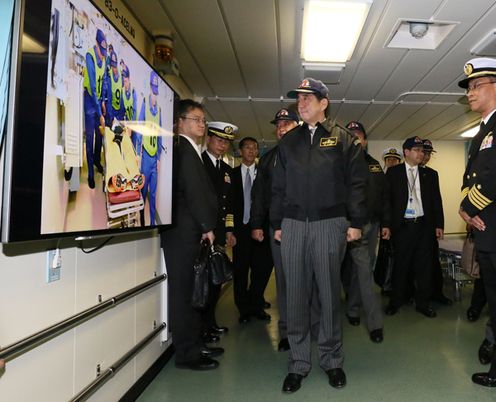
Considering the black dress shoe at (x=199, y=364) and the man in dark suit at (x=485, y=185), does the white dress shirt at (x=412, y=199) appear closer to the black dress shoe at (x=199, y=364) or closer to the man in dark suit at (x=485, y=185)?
the man in dark suit at (x=485, y=185)

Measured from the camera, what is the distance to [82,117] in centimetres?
126

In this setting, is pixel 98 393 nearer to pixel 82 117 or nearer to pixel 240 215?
pixel 82 117

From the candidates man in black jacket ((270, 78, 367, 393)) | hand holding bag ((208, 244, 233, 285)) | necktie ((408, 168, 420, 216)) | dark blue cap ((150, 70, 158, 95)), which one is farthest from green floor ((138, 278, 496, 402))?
dark blue cap ((150, 70, 158, 95))

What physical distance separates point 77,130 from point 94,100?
0.19m

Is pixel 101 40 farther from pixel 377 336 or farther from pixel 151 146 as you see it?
pixel 377 336

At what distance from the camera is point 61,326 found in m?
1.26

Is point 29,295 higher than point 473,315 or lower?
higher

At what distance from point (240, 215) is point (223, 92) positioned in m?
1.52

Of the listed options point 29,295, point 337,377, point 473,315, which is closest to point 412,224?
point 473,315

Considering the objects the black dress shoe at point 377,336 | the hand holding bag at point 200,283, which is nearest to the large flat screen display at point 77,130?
the hand holding bag at point 200,283

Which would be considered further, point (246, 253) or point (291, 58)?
point (246, 253)

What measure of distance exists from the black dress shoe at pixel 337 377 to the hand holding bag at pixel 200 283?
858 mm

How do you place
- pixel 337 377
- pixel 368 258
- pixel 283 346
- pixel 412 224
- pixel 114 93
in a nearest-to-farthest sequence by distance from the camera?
pixel 114 93 < pixel 337 377 < pixel 283 346 < pixel 368 258 < pixel 412 224

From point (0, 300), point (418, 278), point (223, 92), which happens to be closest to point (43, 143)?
point (0, 300)
